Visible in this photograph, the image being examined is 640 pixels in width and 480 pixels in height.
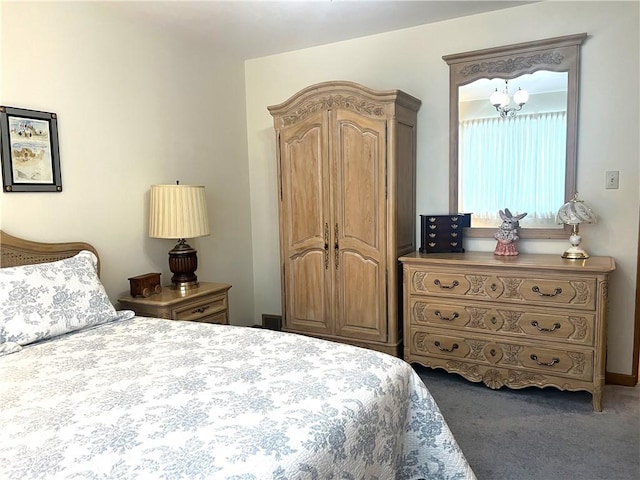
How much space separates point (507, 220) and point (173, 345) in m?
2.18

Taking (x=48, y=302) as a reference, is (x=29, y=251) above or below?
above

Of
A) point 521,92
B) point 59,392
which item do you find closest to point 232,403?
point 59,392

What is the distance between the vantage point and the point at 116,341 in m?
2.01

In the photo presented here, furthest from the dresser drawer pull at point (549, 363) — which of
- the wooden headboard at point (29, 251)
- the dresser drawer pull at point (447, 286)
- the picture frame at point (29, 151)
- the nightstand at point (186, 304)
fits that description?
the picture frame at point (29, 151)

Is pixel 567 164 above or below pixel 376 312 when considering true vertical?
above

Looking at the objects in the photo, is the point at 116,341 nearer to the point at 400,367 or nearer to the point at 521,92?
the point at 400,367

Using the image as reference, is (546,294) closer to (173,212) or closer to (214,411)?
(214,411)

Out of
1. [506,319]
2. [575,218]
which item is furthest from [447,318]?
[575,218]

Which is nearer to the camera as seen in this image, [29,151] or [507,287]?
[29,151]

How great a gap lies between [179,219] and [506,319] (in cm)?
209

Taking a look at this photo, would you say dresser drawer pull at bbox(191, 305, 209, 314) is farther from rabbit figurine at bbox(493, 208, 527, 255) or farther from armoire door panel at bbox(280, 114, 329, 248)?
rabbit figurine at bbox(493, 208, 527, 255)

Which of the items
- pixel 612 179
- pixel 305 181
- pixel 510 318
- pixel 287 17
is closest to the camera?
pixel 510 318

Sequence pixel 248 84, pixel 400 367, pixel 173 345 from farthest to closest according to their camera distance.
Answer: pixel 248 84 → pixel 173 345 → pixel 400 367

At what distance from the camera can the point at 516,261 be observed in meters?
2.72
